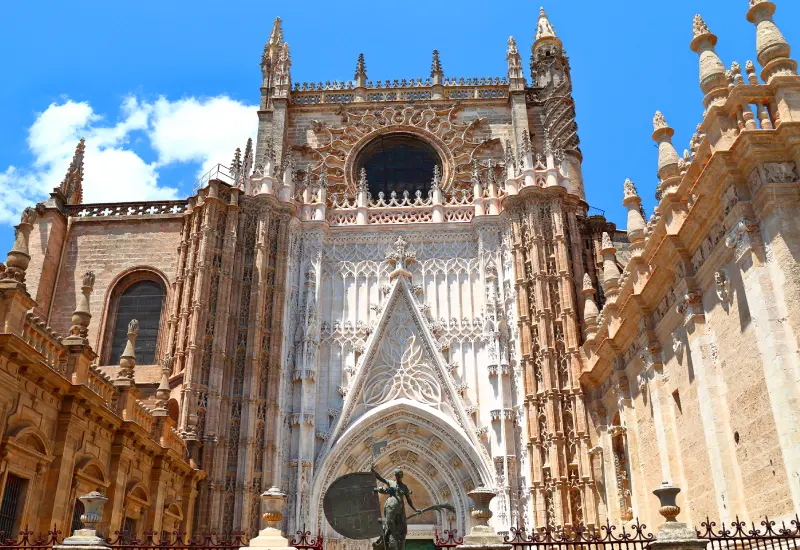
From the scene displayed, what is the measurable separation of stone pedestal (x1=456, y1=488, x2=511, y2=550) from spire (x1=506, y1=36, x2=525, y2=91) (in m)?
19.5

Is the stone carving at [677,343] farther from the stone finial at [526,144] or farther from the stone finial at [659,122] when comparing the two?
the stone finial at [526,144]

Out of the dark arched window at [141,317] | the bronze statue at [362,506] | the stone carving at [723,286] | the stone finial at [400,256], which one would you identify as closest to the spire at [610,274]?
the stone carving at [723,286]

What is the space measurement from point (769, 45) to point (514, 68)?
51.9 feet

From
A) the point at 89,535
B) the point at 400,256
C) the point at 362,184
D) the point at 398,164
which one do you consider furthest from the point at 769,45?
the point at 398,164

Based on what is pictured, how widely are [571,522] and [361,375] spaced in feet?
24.1

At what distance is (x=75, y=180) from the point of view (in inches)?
1112

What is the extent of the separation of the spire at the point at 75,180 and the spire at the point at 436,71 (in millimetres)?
14215

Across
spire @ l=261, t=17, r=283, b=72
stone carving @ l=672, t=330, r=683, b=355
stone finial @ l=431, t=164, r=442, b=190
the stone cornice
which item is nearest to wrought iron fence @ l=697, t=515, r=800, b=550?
stone carving @ l=672, t=330, r=683, b=355


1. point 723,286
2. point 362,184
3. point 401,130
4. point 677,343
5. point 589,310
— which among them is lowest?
point 677,343

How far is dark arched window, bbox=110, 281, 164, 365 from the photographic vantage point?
23.8 meters

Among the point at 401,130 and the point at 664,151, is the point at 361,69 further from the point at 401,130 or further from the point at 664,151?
the point at 664,151

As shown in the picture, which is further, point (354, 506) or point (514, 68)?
point (514, 68)

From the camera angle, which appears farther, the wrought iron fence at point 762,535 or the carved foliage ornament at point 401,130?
the carved foliage ornament at point 401,130

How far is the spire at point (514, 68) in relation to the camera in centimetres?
2712
